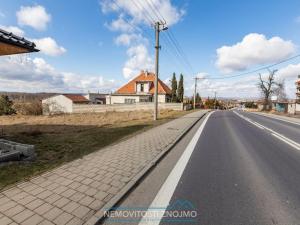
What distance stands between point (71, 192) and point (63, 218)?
78 cm

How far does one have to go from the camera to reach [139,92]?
146ft

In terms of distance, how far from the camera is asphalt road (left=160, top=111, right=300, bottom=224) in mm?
3064

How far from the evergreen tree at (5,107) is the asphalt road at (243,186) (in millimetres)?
34402

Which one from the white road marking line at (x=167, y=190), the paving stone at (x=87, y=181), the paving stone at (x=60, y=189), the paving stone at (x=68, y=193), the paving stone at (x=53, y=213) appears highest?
the paving stone at (x=60, y=189)

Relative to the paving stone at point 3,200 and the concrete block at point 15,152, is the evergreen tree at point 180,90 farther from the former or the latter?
the paving stone at point 3,200

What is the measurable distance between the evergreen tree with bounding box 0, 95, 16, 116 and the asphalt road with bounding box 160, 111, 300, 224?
1354 inches

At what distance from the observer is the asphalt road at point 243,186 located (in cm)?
306

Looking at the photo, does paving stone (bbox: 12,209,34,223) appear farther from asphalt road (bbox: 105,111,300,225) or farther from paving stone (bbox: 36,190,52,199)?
asphalt road (bbox: 105,111,300,225)

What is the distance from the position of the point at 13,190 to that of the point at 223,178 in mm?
4171

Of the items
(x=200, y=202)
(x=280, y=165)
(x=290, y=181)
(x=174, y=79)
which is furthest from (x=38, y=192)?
(x=174, y=79)

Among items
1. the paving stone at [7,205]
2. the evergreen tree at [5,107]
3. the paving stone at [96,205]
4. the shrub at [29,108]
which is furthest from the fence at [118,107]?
the paving stone at [7,205]

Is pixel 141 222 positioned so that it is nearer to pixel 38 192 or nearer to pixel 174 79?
pixel 38 192

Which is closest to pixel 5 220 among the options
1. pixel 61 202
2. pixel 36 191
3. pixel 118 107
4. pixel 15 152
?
pixel 61 202

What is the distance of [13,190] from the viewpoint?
356 cm
